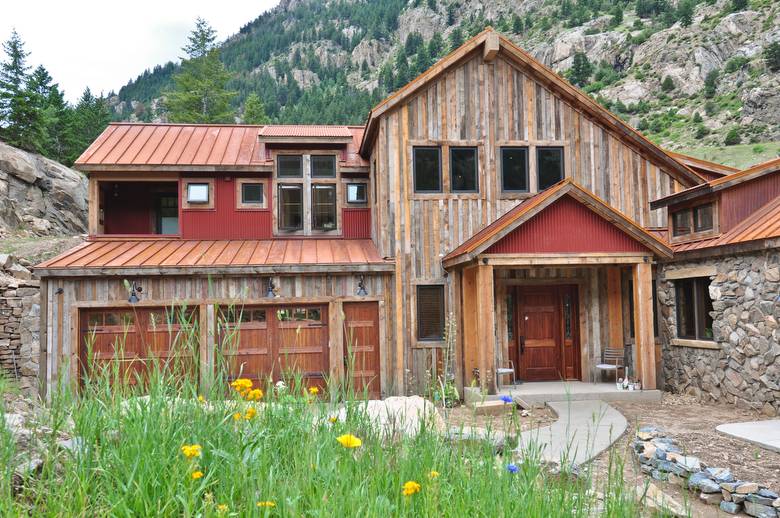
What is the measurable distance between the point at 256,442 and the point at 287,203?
12.0 m

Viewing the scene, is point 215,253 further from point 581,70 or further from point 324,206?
point 581,70

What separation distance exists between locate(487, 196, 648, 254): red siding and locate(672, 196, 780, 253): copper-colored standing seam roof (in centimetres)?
126

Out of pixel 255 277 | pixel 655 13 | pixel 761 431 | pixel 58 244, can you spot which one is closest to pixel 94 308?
pixel 255 277

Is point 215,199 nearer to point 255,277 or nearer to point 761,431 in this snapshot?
point 255,277

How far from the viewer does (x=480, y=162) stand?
13.0 metres

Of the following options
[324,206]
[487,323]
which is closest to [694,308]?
[487,323]

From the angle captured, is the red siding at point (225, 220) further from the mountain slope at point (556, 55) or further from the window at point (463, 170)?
the mountain slope at point (556, 55)

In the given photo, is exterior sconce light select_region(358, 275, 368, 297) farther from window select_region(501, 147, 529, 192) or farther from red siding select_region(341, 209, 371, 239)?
window select_region(501, 147, 529, 192)

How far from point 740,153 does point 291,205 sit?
42.4m

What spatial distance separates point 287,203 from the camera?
1480cm

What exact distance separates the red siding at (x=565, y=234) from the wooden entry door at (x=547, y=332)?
221cm

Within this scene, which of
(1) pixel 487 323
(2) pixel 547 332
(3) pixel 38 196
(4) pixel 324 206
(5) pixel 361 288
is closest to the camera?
(1) pixel 487 323

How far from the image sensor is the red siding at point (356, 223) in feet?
48.7

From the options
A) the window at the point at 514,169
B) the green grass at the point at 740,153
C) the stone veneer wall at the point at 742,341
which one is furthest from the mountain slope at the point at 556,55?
the stone veneer wall at the point at 742,341
